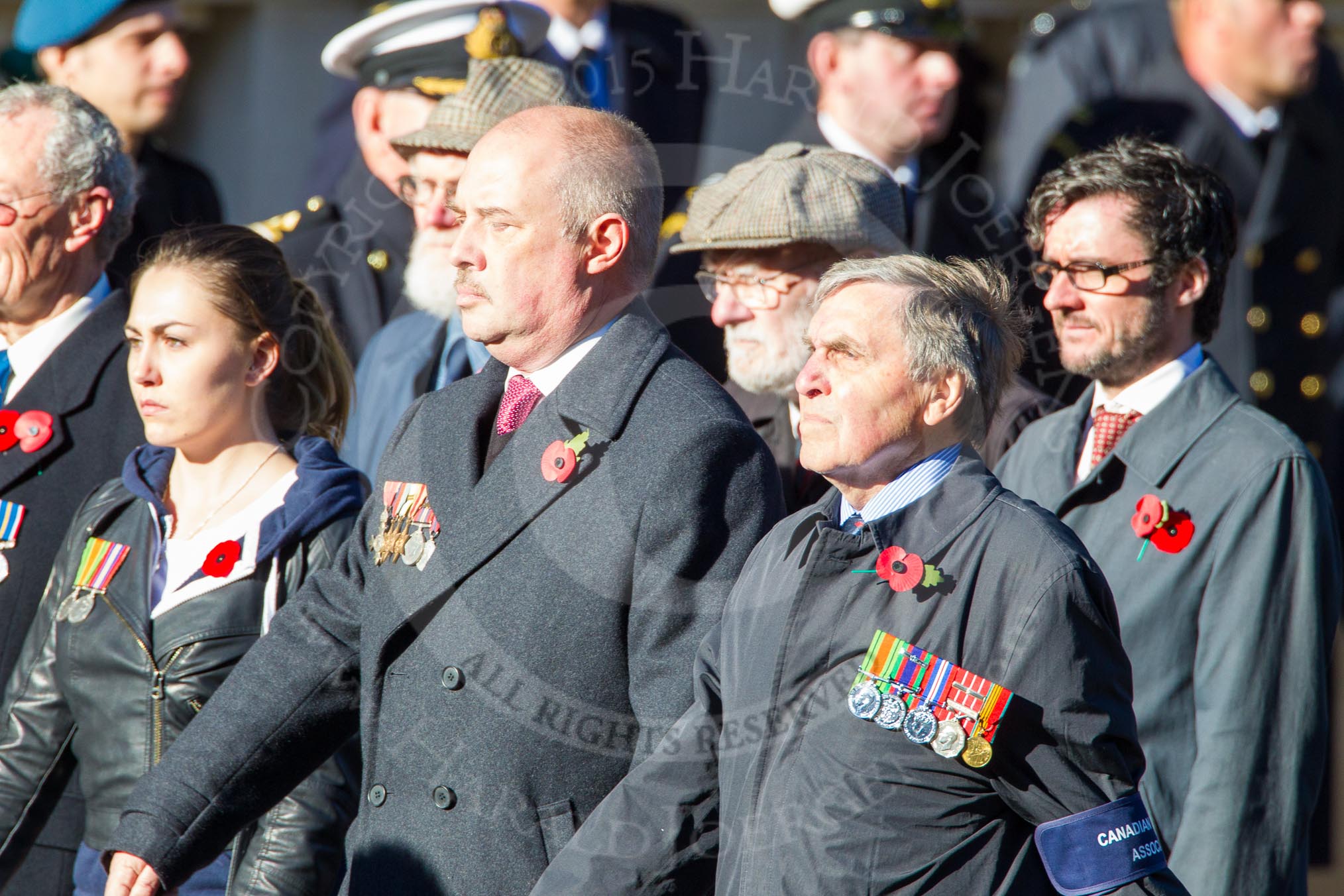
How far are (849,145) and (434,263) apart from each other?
125cm

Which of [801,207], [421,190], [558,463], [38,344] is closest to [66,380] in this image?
[38,344]

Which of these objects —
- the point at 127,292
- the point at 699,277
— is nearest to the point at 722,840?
the point at 699,277

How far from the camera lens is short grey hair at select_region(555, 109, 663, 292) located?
293 centimetres

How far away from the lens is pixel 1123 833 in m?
2.29

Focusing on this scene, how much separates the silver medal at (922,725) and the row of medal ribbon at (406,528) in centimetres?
Answer: 94

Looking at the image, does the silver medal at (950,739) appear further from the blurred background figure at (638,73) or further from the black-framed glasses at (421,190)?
the blurred background figure at (638,73)

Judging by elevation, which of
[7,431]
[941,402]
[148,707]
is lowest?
[148,707]

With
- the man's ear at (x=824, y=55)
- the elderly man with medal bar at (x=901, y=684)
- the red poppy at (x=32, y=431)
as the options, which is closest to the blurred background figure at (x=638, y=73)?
the man's ear at (x=824, y=55)

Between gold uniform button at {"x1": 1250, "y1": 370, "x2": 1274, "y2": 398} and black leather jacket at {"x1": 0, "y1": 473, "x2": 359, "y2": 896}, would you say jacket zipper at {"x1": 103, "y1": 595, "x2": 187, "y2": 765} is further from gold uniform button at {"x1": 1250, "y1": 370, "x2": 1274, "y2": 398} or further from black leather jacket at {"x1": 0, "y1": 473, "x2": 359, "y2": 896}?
Answer: gold uniform button at {"x1": 1250, "y1": 370, "x2": 1274, "y2": 398}

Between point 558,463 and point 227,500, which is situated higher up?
point 558,463

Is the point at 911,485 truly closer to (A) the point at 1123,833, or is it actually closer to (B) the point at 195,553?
(A) the point at 1123,833

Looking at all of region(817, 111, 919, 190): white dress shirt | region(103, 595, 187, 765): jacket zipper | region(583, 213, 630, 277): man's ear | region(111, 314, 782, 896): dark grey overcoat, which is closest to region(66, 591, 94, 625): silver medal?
region(103, 595, 187, 765): jacket zipper

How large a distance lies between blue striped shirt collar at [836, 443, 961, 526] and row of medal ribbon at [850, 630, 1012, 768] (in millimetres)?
231

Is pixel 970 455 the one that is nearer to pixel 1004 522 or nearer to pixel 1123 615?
pixel 1004 522
